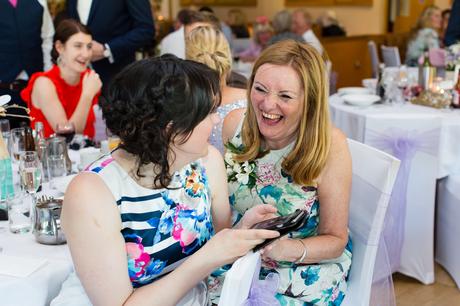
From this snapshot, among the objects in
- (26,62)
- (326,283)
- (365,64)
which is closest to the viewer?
(326,283)

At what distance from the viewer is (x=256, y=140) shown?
2012 mm

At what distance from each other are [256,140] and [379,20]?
7.61m

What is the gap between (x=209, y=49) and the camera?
9.30ft

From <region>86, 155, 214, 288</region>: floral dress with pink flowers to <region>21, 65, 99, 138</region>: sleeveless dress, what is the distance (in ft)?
6.61

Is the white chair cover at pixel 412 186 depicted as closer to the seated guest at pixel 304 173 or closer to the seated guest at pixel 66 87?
the seated guest at pixel 304 173

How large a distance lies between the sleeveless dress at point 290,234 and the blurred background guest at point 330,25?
714 cm

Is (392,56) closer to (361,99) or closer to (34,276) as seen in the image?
(361,99)

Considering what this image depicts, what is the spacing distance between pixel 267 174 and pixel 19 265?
32.5 inches

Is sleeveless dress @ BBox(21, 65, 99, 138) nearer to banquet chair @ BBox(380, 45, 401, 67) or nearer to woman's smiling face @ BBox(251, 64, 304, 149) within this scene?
woman's smiling face @ BBox(251, 64, 304, 149)

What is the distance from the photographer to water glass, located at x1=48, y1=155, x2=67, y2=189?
7.59 ft

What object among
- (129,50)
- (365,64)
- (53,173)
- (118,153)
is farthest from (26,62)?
(365,64)

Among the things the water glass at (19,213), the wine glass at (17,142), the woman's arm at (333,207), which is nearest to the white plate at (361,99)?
the woman's arm at (333,207)

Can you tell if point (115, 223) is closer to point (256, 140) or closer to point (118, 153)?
point (118, 153)

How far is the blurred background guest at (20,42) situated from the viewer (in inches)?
152
